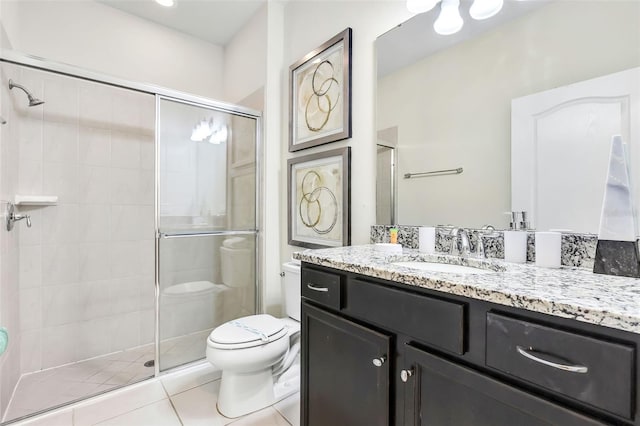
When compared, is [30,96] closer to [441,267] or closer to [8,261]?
[8,261]

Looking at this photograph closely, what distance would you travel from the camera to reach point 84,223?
2266 millimetres

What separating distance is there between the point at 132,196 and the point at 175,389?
150 centimetres

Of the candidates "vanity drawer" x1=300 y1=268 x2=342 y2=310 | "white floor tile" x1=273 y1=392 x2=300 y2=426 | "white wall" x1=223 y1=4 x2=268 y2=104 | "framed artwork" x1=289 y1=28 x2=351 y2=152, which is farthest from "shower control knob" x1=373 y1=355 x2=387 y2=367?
"white wall" x1=223 y1=4 x2=268 y2=104

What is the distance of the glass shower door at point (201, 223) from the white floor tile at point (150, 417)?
15.3 inches

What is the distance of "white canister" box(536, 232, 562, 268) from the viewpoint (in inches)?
38.7

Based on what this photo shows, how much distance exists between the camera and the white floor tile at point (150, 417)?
5.10 feet

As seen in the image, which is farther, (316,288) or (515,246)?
(316,288)

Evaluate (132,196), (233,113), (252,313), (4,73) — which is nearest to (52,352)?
(132,196)

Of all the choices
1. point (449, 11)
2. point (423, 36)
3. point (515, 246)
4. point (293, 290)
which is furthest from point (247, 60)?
point (515, 246)

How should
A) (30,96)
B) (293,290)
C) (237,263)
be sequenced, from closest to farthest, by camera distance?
(30,96)
(293,290)
(237,263)

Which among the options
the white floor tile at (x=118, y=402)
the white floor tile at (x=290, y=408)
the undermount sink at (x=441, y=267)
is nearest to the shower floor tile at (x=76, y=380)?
the white floor tile at (x=118, y=402)

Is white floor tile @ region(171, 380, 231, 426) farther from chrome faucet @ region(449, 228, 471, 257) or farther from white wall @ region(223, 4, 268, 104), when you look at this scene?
white wall @ region(223, 4, 268, 104)

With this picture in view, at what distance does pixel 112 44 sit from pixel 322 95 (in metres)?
1.78

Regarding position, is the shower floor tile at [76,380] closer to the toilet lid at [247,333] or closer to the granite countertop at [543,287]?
the toilet lid at [247,333]
